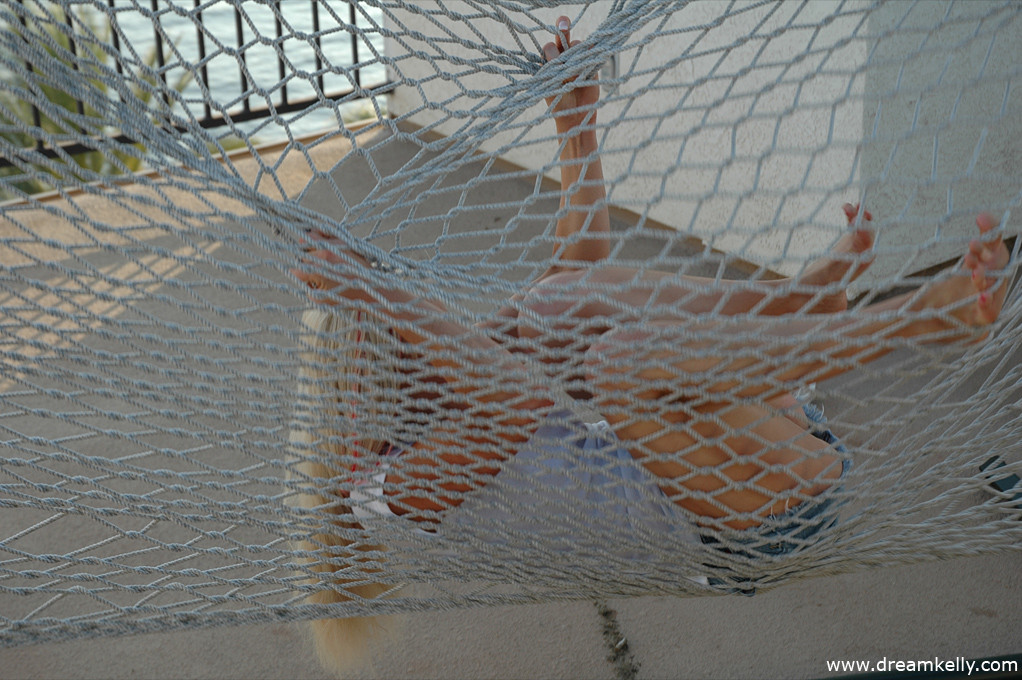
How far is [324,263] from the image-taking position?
101 centimetres

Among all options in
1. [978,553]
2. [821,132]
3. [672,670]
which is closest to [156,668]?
[672,670]

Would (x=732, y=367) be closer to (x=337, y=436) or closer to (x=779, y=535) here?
(x=779, y=535)

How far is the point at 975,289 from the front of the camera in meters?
0.95

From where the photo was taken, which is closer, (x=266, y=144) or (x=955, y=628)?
(x=955, y=628)

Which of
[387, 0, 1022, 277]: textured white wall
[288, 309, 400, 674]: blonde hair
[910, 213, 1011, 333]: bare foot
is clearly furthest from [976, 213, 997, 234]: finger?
[387, 0, 1022, 277]: textured white wall

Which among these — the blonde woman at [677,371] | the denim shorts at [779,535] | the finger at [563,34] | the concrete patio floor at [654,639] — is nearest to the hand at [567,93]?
the finger at [563,34]

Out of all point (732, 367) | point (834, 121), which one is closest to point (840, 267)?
point (732, 367)

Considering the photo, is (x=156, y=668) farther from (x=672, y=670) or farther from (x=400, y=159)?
(x=400, y=159)

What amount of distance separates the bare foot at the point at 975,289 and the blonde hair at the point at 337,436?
0.55 metres

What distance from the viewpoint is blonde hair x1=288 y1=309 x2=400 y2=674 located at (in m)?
1.06

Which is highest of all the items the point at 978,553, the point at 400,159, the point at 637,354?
the point at 400,159

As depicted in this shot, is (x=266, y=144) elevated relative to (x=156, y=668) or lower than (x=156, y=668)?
elevated

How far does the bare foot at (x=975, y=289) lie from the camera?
0.94 m

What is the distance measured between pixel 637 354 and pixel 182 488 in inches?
21.1
